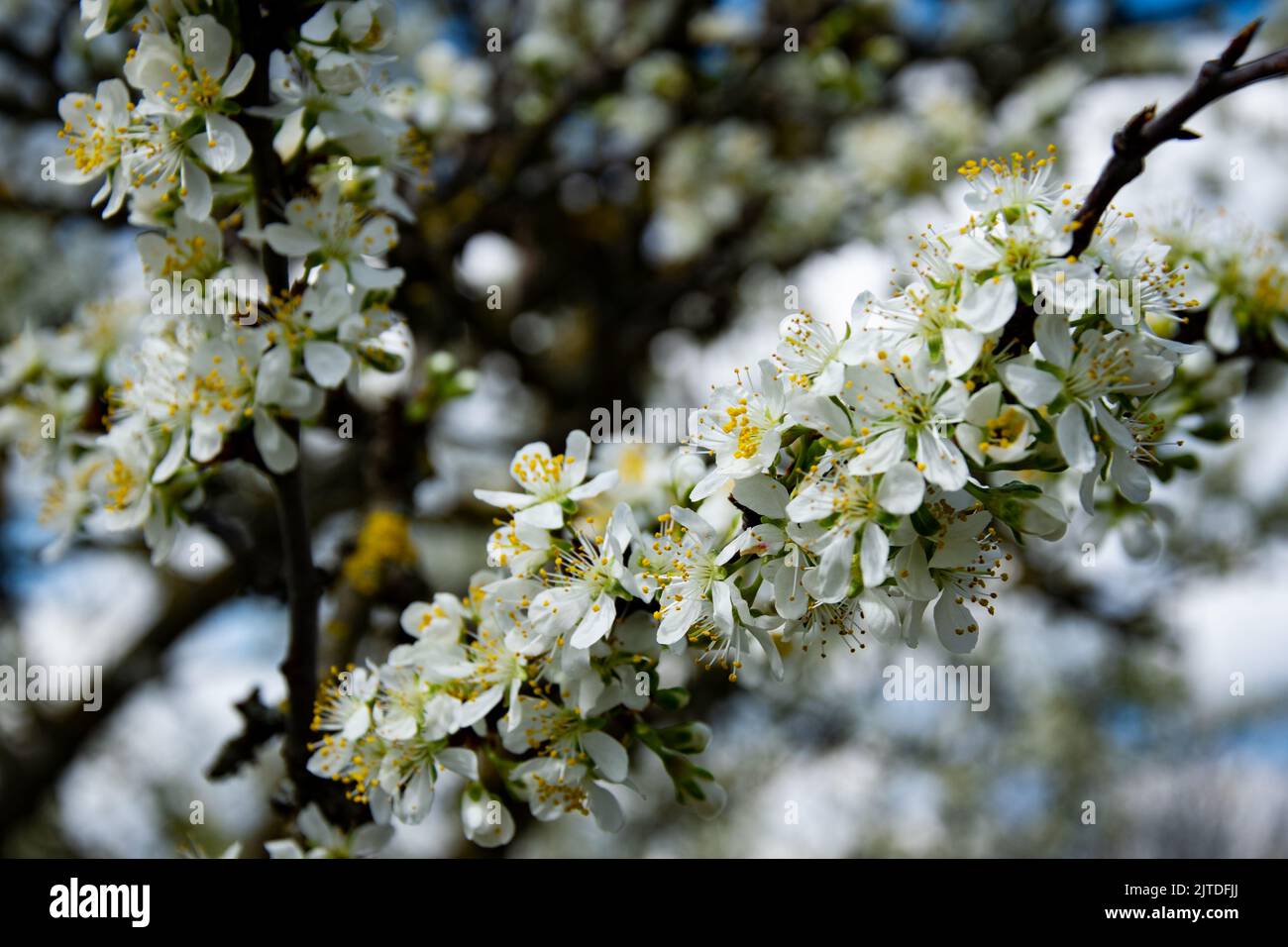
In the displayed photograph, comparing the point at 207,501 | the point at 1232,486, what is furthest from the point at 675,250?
the point at 207,501

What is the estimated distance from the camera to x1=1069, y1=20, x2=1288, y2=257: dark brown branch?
122 centimetres

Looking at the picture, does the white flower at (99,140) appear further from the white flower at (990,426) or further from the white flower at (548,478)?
the white flower at (990,426)

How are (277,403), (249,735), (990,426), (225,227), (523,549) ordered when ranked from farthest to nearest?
1. (249,735)
2. (225,227)
3. (277,403)
4. (523,549)
5. (990,426)

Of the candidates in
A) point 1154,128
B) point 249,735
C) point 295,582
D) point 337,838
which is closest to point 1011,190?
point 1154,128

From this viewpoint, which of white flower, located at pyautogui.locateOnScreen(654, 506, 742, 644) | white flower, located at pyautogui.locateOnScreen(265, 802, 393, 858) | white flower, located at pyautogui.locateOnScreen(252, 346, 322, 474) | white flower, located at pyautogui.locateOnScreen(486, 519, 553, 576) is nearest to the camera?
white flower, located at pyautogui.locateOnScreen(654, 506, 742, 644)

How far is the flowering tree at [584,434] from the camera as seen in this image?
1150mm

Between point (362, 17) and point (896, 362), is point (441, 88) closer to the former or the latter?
point (362, 17)

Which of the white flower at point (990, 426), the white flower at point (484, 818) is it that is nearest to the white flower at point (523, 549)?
the white flower at point (484, 818)

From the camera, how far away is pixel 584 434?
1444 mm

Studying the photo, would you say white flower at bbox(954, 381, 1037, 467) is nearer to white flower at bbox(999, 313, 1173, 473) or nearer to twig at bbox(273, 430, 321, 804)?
white flower at bbox(999, 313, 1173, 473)

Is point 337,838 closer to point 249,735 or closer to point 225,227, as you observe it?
point 249,735

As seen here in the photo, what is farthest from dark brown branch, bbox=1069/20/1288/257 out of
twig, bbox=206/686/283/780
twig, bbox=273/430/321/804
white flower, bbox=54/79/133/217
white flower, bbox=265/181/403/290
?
twig, bbox=206/686/283/780

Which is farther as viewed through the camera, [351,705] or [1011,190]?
[351,705]

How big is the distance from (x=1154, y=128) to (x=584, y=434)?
2.66 ft
